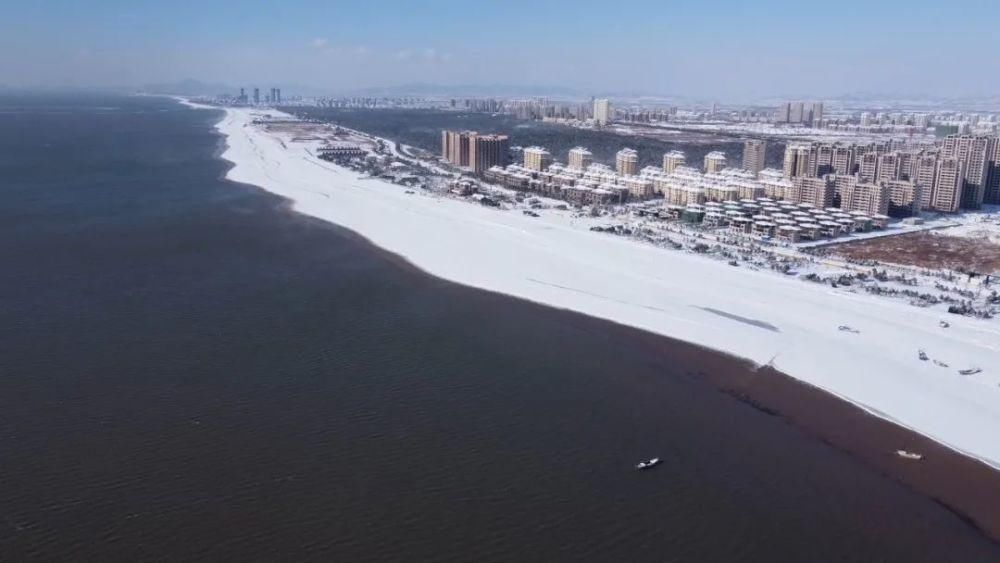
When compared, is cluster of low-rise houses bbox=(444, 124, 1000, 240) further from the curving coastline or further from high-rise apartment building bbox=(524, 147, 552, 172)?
the curving coastline

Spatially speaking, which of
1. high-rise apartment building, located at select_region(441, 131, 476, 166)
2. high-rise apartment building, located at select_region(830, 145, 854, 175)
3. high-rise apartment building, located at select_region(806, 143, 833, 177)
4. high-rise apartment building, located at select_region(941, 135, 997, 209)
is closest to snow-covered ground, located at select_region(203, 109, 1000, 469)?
high-rise apartment building, located at select_region(441, 131, 476, 166)

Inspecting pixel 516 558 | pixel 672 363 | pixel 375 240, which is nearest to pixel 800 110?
pixel 375 240

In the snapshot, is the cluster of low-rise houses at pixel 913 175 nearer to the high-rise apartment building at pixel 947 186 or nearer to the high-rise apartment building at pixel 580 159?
the high-rise apartment building at pixel 947 186

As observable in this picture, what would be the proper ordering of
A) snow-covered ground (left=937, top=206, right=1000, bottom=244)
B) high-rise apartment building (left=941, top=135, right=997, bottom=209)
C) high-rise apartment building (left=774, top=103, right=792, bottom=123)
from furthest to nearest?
high-rise apartment building (left=774, top=103, right=792, bottom=123), high-rise apartment building (left=941, top=135, right=997, bottom=209), snow-covered ground (left=937, top=206, right=1000, bottom=244)

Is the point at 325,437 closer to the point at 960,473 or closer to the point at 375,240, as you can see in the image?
the point at 960,473

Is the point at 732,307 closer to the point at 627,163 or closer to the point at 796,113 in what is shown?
the point at 627,163

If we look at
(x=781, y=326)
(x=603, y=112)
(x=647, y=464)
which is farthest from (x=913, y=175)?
(x=603, y=112)
